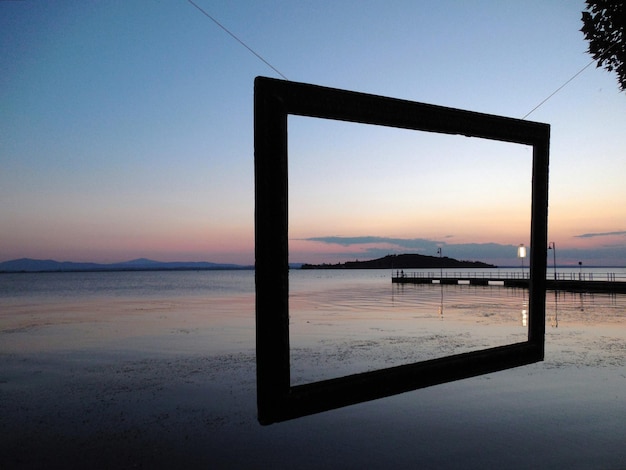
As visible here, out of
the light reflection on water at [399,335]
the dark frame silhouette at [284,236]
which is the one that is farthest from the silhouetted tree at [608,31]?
the light reflection on water at [399,335]

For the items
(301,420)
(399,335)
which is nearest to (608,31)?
(301,420)

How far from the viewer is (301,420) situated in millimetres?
7078

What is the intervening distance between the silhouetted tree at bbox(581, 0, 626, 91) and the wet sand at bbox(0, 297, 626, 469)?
420 centimetres

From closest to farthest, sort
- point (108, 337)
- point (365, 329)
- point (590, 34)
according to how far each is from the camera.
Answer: point (590, 34) < point (108, 337) < point (365, 329)

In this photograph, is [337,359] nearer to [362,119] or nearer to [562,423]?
[562,423]

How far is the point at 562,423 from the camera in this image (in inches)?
247

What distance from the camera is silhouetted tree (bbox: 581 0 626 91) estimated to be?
14.9 ft

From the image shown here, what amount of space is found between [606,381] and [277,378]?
8765 millimetres

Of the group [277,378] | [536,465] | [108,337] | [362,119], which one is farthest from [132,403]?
[108,337]

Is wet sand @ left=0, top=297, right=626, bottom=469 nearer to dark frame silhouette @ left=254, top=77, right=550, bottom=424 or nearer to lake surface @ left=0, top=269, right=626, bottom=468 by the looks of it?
lake surface @ left=0, top=269, right=626, bottom=468

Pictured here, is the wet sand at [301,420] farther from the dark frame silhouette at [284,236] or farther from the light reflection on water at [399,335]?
the dark frame silhouette at [284,236]

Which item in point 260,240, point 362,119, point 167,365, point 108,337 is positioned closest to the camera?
point 260,240

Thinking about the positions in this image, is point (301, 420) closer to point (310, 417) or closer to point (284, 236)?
point (310, 417)

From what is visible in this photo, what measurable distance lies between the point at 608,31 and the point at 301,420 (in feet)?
20.9
